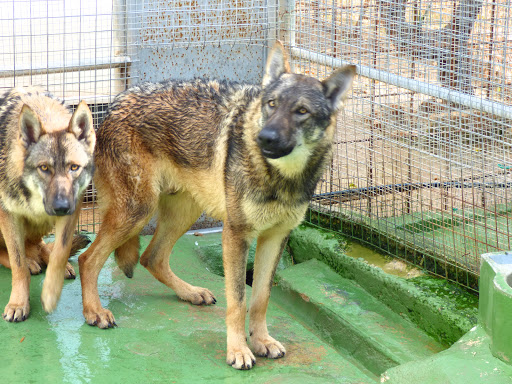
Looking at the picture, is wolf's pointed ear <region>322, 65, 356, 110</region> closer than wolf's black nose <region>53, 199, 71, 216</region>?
Yes

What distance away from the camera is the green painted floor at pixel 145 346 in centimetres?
435

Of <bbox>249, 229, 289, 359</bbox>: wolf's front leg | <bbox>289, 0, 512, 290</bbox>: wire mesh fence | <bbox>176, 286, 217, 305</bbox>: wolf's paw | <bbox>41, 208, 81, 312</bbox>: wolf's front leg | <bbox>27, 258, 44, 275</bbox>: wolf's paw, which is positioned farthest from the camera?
<bbox>27, 258, 44, 275</bbox>: wolf's paw

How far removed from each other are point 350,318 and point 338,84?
2094 millimetres

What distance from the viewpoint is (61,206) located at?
15.0 feet

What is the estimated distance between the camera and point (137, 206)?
5.03 m

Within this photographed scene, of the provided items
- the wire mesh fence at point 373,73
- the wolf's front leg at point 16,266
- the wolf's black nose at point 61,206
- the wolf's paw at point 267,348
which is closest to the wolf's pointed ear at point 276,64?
the wire mesh fence at point 373,73

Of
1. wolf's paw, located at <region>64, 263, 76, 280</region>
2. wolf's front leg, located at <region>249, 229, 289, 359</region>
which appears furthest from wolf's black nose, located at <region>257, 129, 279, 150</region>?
wolf's paw, located at <region>64, 263, 76, 280</region>

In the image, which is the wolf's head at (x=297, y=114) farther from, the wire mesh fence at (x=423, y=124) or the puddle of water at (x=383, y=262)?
the puddle of water at (x=383, y=262)

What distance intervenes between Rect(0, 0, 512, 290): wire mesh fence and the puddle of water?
0.09 m

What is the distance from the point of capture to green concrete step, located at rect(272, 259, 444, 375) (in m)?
4.97

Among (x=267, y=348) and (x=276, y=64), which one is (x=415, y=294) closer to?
(x=267, y=348)

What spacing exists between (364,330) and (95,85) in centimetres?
367

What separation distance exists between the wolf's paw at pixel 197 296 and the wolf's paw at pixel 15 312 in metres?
1.30

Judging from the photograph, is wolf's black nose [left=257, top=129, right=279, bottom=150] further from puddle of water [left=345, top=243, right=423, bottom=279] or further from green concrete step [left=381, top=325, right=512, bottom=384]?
puddle of water [left=345, top=243, right=423, bottom=279]
